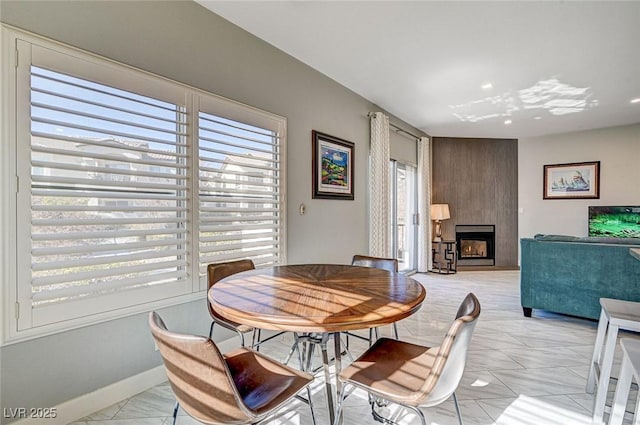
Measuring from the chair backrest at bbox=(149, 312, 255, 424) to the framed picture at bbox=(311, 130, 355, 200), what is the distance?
263 cm

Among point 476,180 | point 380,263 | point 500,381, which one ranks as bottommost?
point 500,381

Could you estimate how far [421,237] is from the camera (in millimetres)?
6332

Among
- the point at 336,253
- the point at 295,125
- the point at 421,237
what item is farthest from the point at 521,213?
the point at 295,125

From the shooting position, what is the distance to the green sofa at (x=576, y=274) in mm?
3041

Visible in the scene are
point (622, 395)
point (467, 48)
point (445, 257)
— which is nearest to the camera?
point (622, 395)

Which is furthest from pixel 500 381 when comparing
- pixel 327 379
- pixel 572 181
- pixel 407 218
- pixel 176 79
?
pixel 572 181

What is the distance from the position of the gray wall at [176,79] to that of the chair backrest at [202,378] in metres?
1.12

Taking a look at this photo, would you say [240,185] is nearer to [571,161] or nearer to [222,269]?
[222,269]

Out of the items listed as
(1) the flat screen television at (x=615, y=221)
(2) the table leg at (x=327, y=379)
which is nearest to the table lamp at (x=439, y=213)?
(1) the flat screen television at (x=615, y=221)

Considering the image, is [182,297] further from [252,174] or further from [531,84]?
[531,84]

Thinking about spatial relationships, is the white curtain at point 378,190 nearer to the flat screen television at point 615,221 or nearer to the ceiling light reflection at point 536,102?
the ceiling light reflection at point 536,102

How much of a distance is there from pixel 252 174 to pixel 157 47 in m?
1.14

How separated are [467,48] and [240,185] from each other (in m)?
2.43

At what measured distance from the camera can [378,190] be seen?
457 centimetres
